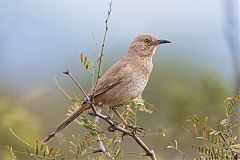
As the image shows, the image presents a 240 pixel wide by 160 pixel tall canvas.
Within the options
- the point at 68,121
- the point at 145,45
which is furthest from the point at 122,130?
the point at 145,45

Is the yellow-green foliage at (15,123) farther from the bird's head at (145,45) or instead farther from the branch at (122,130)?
the bird's head at (145,45)

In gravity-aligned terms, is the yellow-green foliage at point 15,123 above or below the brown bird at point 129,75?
above

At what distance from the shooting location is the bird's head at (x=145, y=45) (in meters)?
6.04

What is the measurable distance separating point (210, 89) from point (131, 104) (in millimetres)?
1183

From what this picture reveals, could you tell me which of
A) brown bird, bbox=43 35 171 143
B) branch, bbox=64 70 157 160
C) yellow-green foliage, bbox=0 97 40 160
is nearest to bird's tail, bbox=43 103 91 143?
branch, bbox=64 70 157 160

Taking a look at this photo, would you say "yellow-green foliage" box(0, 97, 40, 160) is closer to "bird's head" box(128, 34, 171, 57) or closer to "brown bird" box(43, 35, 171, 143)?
"brown bird" box(43, 35, 171, 143)

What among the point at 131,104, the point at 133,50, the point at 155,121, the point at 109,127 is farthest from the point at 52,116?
the point at 109,127

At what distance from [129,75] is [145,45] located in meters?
0.73

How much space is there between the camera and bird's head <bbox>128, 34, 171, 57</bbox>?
6039 millimetres

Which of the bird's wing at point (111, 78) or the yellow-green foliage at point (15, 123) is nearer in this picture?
the yellow-green foliage at point (15, 123)

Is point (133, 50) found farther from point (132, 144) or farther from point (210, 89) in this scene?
point (132, 144)

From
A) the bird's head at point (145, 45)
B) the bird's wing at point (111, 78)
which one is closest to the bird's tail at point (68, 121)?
the bird's wing at point (111, 78)

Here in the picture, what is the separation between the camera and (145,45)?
610 centimetres

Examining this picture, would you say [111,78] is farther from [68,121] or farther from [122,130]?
[122,130]
